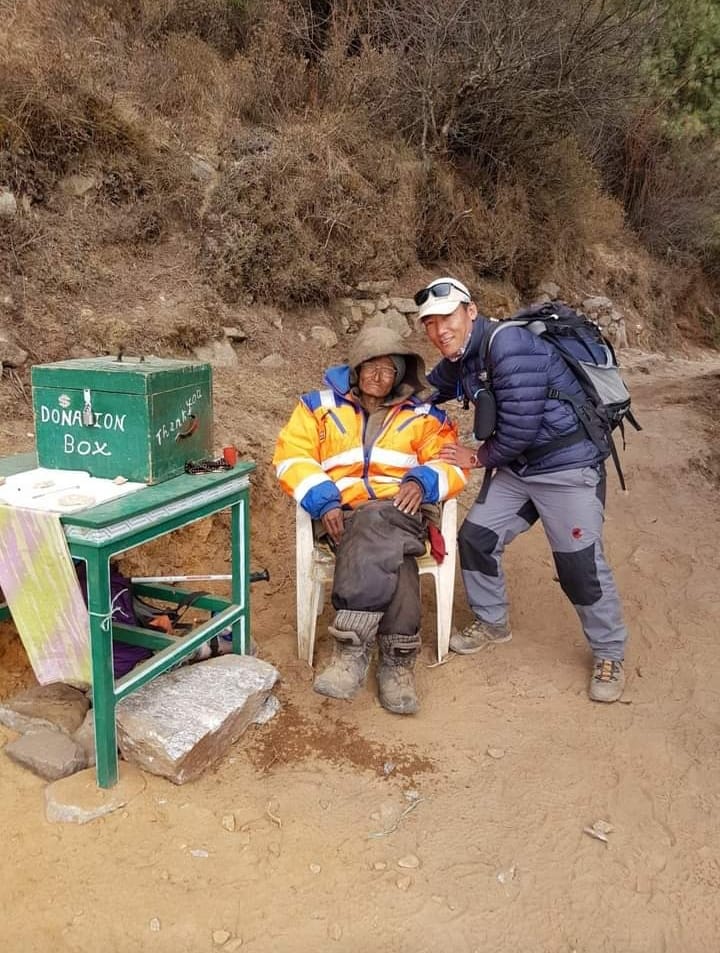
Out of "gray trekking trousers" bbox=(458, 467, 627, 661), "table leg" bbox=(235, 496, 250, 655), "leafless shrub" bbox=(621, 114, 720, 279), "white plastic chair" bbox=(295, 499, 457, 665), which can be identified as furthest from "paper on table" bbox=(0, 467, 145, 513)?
"leafless shrub" bbox=(621, 114, 720, 279)

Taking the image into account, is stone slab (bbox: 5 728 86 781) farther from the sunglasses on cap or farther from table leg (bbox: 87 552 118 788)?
the sunglasses on cap

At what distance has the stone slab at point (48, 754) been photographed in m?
2.41

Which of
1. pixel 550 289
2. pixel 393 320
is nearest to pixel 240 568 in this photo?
pixel 393 320

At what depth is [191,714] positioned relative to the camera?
8.32 ft

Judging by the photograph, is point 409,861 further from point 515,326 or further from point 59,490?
point 515,326

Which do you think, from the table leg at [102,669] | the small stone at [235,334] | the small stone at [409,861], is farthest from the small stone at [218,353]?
the small stone at [409,861]

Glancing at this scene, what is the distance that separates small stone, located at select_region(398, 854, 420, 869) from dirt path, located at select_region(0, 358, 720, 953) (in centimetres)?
2

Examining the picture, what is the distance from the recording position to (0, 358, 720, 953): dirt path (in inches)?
77.9

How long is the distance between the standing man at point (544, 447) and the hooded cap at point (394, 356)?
0.46ft

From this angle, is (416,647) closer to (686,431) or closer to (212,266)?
(212,266)

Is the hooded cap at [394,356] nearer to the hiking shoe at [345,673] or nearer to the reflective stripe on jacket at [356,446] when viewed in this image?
the reflective stripe on jacket at [356,446]

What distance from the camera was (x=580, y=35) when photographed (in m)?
9.49

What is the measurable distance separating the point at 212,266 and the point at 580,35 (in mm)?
6363

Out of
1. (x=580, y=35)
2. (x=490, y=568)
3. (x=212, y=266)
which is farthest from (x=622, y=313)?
(x=490, y=568)
